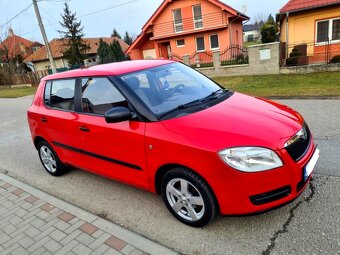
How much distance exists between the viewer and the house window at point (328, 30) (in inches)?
590

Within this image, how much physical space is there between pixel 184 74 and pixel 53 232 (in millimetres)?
2587

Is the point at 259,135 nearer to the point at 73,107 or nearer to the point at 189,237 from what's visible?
the point at 189,237

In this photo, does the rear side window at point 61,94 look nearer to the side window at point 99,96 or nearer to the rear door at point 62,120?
the rear door at point 62,120

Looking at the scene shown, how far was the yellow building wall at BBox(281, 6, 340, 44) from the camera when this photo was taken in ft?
48.8

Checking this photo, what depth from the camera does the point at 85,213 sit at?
3.50 metres

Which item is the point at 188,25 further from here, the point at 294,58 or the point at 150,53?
the point at 294,58

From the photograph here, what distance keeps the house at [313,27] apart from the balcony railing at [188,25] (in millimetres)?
8528

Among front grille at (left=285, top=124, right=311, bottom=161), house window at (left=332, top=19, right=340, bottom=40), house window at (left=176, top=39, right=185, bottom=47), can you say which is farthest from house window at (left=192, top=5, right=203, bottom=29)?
front grille at (left=285, top=124, right=311, bottom=161)

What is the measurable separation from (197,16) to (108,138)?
23835 millimetres

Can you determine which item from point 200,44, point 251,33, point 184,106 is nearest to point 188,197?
point 184,106

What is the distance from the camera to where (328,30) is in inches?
599

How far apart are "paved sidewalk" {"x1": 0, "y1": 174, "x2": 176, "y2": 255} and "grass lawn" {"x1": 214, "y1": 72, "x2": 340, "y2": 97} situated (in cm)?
717

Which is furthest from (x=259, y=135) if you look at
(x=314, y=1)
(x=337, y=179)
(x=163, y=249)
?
(x=314, y=1)

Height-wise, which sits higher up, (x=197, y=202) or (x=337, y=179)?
(x=197, y=202)
